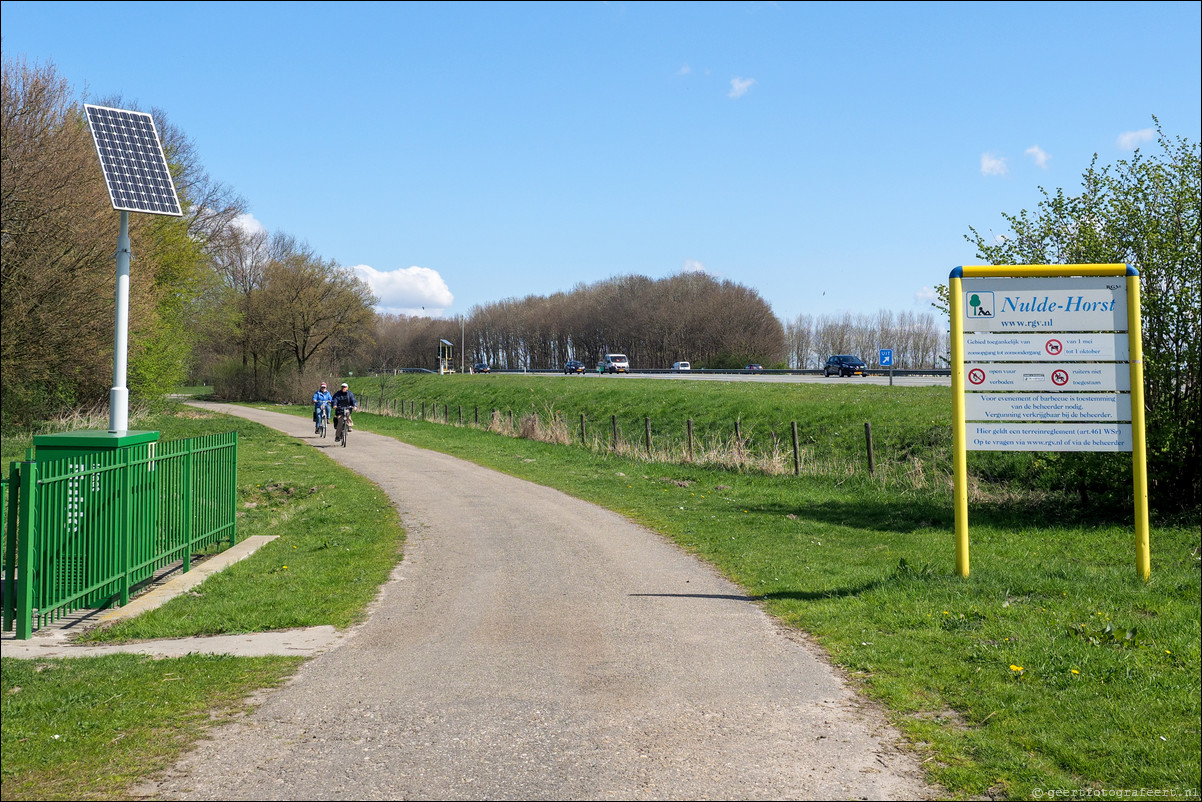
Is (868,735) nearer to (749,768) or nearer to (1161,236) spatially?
(749,768)

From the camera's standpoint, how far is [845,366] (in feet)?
187

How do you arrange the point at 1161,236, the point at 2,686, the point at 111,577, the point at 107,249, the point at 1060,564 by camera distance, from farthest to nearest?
the point at 107,249
the point at 1161,236
the point at 1060,564
the point at 111,577
the point at 2,686

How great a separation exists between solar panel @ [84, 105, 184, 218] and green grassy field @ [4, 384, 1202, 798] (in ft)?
16.8

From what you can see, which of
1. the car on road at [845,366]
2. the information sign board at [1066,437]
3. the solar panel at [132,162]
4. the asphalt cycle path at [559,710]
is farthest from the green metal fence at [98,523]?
the car on road at [845,366]

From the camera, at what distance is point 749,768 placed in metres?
4.50

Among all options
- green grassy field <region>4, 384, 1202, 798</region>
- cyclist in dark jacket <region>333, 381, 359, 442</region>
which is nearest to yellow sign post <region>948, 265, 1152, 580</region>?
green grassy field <region>4, 384, 1202, 798</region>

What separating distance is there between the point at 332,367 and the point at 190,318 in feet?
71.9

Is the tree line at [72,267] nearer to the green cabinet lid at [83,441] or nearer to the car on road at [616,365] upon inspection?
the green cabinet lid at [83,441]

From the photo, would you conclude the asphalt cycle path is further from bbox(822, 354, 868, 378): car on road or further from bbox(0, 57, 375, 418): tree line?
bbox(822, 354, 868, 378): car on road

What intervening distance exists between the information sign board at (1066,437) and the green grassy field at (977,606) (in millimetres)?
1256

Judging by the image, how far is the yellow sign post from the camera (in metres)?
9.50

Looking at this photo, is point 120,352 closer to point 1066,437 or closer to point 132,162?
point 132,162

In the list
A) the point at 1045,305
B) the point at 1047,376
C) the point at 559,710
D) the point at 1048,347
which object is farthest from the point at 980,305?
the point at 559,710

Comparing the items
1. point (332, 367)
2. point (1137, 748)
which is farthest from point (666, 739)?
point (332, 367)
